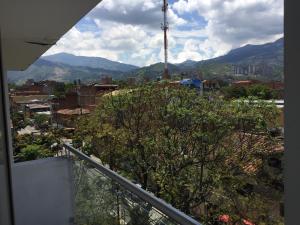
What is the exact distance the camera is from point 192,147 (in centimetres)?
648

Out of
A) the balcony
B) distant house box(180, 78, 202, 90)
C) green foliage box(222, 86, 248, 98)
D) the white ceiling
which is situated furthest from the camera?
distant house box(180, 78, 202, 90)

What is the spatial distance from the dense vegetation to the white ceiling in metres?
3.90

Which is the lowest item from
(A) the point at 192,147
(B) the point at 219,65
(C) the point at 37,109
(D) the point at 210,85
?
(A) the point at 192,147

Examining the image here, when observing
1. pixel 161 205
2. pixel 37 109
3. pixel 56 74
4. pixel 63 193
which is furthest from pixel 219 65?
pixel 37 109

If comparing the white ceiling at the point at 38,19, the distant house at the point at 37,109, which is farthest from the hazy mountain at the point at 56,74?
the white ceiling at the point at 38,19

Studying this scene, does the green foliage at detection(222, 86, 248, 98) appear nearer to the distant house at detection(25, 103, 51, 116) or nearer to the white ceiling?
the white ceiling

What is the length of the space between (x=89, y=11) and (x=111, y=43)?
14.4 meters

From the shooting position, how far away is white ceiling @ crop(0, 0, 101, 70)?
143cm

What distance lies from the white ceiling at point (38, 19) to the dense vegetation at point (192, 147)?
12.8 ft

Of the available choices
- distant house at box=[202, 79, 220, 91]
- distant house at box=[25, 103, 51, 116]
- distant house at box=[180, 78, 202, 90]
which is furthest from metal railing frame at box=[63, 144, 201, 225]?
distant house at box=[25, 103, 51, 116]

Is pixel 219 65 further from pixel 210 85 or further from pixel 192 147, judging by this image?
pixel 192 147

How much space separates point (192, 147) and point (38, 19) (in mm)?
Answer: 5115

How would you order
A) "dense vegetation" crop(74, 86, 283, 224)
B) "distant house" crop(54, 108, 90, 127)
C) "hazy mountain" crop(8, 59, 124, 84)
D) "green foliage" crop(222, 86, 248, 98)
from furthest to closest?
1. "distant house" crop(54, 108, 90, 127)
2. "hazy mountain" crop(8, 59, 124, 84)
3. "dense vegetation" crop(74, 86, 283, 224)
4. "green foliage" crop(222, 86, 248, 98)

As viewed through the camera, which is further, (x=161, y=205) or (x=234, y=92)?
(x=234, y=92)
